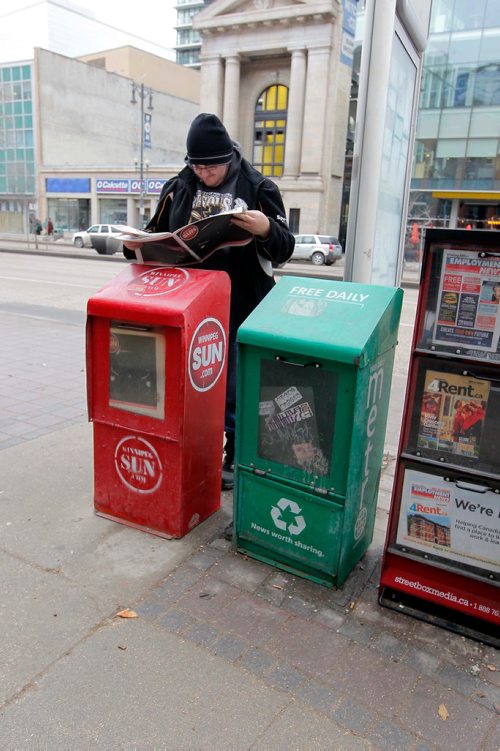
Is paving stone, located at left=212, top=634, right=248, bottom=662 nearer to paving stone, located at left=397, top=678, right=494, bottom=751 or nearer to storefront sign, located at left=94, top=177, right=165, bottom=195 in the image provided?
paving stone, located at left=397, top=678, right=494, bottom=751

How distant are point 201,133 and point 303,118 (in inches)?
1568

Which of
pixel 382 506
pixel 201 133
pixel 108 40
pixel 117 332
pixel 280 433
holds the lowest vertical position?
pixel 382 506

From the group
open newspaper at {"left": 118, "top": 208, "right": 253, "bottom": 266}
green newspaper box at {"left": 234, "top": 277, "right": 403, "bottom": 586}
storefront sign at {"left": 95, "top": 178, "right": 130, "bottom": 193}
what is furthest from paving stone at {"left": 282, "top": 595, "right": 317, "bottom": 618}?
storefront sign at {"left": 95, "top": 178, "right": 130, "bottom": 193}

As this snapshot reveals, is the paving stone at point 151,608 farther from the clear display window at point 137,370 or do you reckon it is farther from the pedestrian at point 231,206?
the clear display window at point 137,370

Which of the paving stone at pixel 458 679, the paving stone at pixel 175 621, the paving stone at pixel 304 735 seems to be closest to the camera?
the paving stone at pixel 304 735

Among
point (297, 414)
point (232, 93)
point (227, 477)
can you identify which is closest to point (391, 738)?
point (297, 414)

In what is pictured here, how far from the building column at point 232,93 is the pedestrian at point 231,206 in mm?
41020

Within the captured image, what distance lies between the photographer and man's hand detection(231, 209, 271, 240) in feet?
9.06

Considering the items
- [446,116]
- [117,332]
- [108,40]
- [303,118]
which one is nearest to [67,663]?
[117,332]

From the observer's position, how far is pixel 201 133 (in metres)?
2.91

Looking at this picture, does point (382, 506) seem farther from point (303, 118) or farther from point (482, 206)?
point (303, 118)

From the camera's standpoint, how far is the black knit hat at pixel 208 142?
2.91 m

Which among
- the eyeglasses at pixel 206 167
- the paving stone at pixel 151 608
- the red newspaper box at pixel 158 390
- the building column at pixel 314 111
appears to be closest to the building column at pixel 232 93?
the building column at pixel 314 111

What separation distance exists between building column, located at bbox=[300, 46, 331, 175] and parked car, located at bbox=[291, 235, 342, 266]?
11.1m
